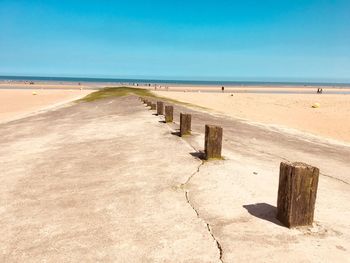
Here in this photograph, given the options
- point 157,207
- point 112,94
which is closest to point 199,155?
point 157,207

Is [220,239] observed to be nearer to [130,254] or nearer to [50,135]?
[130,254]

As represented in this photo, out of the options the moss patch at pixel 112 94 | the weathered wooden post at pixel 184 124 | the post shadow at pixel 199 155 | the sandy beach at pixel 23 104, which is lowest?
the sandy beach at pixel 23 104

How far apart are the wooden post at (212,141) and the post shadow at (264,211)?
8.93ft

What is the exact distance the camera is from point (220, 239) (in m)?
4.88

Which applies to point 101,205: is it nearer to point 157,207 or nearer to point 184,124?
point 157,207

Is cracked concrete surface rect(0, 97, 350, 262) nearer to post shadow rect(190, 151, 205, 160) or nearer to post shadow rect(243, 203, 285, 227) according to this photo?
post shadow rect(243, 203, 285, 227)

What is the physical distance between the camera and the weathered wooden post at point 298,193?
202 inches

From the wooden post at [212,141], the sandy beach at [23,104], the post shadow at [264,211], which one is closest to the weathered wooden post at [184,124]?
the wooden post at [212,141]

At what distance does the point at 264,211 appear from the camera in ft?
19.1

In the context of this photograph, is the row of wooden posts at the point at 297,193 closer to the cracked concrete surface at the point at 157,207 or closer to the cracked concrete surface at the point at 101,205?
the cracked concrete surface at the point at 157,207

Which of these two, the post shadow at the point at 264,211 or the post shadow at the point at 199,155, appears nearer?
the post shadow at the point at 264,211

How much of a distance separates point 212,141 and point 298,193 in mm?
3667

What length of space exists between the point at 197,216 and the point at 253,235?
39.3 inches

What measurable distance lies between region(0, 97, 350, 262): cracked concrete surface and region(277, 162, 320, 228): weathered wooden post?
161mm
